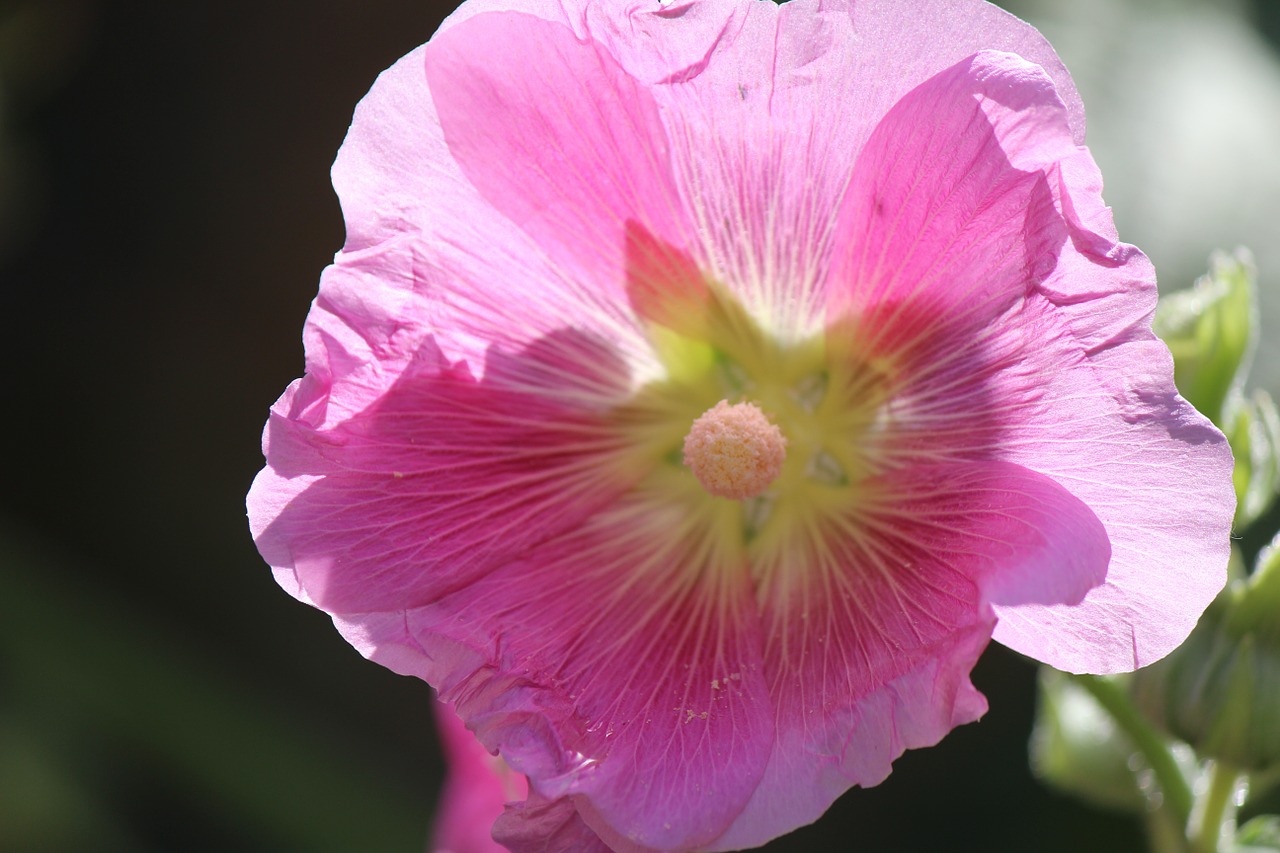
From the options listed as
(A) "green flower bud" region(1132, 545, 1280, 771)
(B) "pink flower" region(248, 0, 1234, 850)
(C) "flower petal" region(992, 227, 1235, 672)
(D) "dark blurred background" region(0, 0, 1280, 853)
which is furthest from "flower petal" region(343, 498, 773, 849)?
(D) "dark blurred background" region(0, 0, 1280, 853)

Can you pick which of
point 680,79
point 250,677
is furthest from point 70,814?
point 680,79

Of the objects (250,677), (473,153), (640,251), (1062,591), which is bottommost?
(250,677)

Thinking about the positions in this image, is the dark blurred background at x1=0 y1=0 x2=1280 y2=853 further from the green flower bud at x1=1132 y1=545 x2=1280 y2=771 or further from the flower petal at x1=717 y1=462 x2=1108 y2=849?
the flower petal at x1=717 y1=462 x2=1108 y2=849

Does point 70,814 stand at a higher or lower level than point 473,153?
lower

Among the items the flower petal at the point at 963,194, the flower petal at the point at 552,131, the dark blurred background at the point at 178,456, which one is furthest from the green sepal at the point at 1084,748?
the dark blurred background at the point at 178,456

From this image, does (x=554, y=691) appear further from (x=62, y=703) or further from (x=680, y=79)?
(x=62, y=703)

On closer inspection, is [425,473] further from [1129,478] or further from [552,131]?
[1129,478]

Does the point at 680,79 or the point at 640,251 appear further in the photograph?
the point at 640,251

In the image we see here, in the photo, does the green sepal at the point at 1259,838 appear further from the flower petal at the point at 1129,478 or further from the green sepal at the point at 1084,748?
the flower petal at the point at 1129,478
